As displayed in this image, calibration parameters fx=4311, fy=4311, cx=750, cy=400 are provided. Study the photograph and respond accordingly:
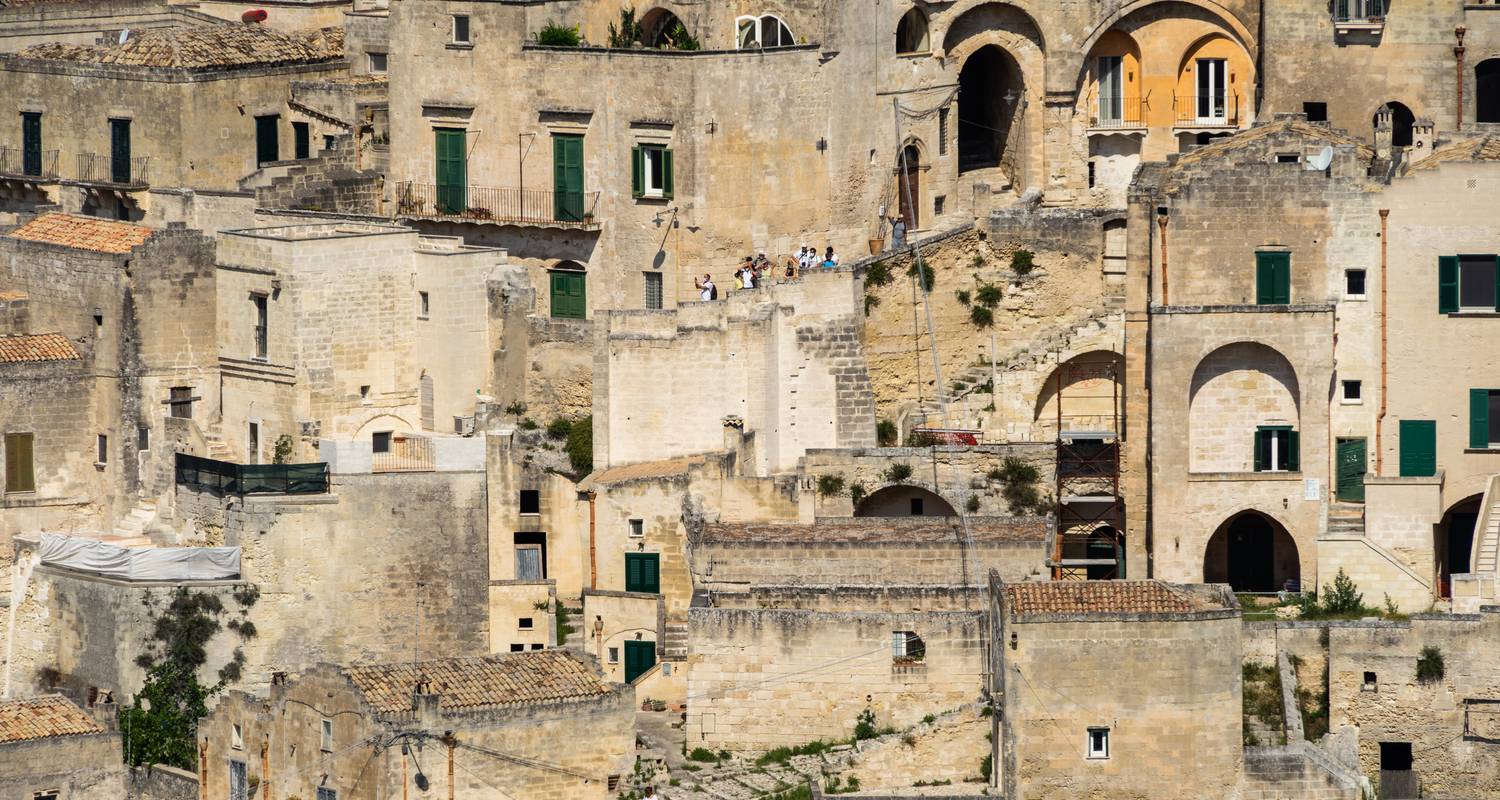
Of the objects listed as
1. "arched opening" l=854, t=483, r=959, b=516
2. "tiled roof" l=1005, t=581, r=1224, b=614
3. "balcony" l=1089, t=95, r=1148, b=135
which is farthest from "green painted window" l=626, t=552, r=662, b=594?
"balcony" l=1089, t=95, r=1148, b=135

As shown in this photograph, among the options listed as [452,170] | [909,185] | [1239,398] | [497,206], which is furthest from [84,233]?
[1239,398]

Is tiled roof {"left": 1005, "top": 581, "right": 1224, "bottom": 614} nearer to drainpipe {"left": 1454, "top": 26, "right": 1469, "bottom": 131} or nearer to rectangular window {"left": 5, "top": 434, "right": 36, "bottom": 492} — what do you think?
drainpipe {"left": 1454, "top": 26, "right": 1469, "bottom": 131}

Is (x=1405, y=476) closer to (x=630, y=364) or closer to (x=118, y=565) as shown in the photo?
(x=630, y=364)

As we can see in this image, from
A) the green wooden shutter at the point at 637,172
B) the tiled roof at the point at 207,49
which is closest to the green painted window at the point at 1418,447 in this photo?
the green wooden shutter at the point at 637,172

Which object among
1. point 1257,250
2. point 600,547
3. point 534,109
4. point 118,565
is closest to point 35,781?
point 118,565

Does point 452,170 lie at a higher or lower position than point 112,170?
lower

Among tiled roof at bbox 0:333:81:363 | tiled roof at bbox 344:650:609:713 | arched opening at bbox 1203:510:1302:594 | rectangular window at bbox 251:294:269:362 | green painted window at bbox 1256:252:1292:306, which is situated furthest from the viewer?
tiled roof at bbox 0:333:81:363

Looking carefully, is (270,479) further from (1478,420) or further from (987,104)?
(1478,420)
